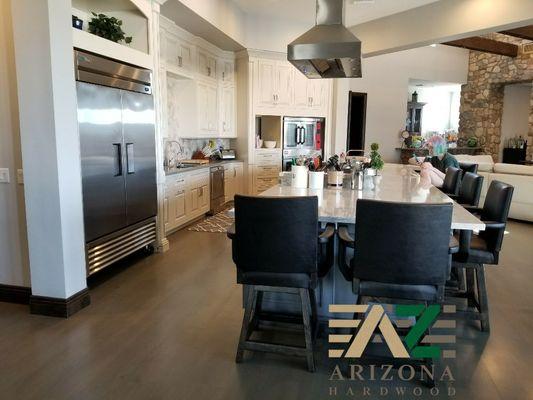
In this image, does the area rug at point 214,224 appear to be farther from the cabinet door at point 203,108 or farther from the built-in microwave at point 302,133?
the built-in microwave at point 302,133

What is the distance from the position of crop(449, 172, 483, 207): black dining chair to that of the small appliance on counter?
4.44m

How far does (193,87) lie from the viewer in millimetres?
6500

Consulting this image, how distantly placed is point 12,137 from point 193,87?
3635 mm

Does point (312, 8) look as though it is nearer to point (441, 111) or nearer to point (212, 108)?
point (212, 108)

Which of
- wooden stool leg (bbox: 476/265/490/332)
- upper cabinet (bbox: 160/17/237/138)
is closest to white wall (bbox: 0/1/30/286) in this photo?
upper cabinet (bbox: 160/17/237/138)

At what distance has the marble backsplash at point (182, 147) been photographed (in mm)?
6219

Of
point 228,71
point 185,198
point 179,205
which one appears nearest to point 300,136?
point 228,71

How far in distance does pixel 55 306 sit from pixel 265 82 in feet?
18.7

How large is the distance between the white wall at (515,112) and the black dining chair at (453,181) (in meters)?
8.20

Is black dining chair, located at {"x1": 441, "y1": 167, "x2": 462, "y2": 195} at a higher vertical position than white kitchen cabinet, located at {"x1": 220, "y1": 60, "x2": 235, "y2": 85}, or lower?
lower

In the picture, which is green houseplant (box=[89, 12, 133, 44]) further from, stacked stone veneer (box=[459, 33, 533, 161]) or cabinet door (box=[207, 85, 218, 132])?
stacked stone veneer (box=[459, 33, 533, 161])

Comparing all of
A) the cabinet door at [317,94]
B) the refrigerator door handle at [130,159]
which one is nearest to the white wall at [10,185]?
the refrigerator door handle at [130,159]

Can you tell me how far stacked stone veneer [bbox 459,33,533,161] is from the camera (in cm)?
1038

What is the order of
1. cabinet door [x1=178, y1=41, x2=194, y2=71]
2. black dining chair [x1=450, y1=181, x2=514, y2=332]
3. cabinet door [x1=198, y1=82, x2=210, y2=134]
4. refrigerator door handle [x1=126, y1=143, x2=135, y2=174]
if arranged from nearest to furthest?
black dining chair [x1=450, y1=181, x2=514, y2=332] → refrigerator door handle [x1=126, y1=143, x2=135, y2=174] → cabinet door [x1=178, y1=41, x2=194, y2=71] → cabinet door [x1=198, y1=82, x2=210, y2=134]
